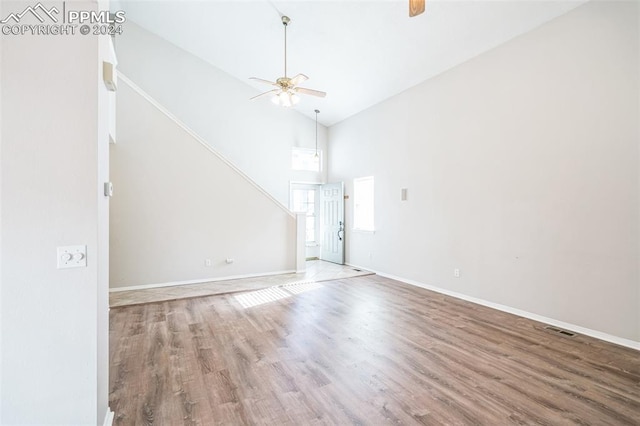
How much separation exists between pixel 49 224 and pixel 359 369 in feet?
7.96

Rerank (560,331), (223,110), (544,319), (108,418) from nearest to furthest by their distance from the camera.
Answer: (108,418)
(560,331)
(544,319)
(223,110)

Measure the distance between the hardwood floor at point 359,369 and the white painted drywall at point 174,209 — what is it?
1372mm

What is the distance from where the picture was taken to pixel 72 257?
1.57 metres

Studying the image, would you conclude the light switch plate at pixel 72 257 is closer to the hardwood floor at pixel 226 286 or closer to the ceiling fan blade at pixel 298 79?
the ceiling fan blade at pixel 298 79

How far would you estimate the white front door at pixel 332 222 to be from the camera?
7.61 m

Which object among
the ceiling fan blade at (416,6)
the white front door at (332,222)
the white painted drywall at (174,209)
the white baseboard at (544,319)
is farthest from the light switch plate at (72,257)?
the white front door at (332,222)

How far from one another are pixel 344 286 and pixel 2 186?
4739mm

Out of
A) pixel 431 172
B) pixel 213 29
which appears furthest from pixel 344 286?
pixel 213 29

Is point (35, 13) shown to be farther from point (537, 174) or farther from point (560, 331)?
point (560, 331)

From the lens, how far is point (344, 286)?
5488 millimetres

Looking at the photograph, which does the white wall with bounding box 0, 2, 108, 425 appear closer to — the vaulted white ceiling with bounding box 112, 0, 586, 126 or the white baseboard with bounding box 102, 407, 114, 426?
the white baseboard with bounding box 102, 407, 114, 426

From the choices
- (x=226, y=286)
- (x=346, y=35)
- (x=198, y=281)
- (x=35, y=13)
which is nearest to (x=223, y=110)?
(x=346, y=35)

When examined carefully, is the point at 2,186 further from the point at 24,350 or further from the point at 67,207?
the point at 24,350

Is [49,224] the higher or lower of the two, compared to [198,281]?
higher
